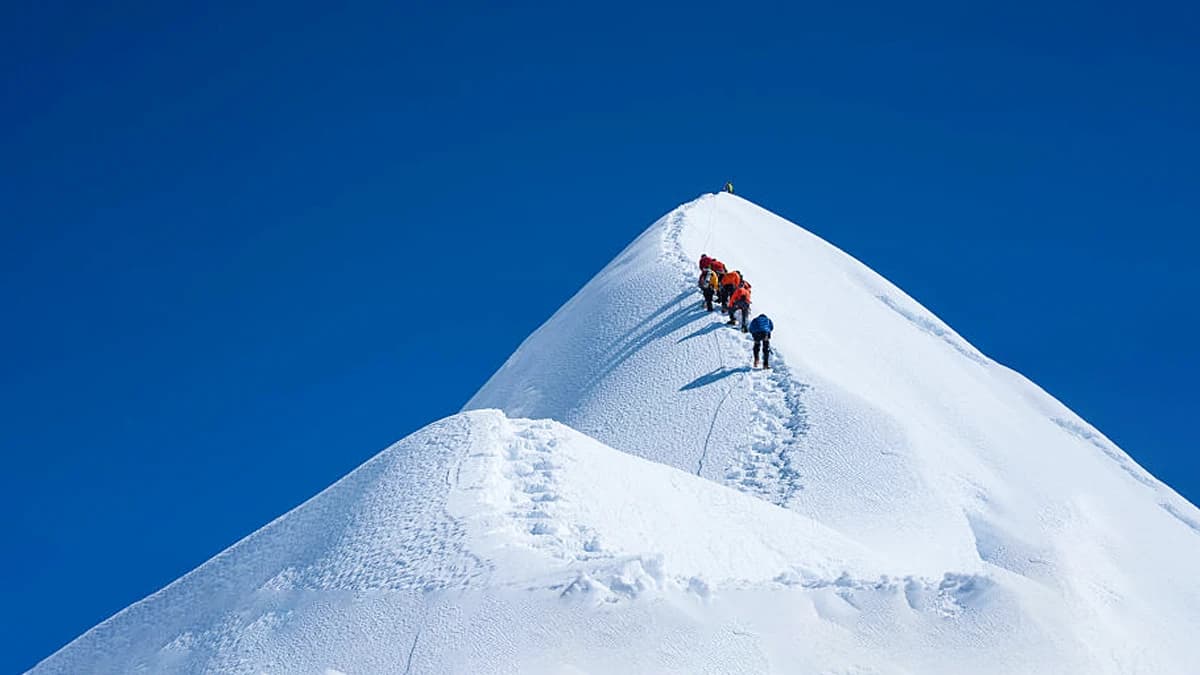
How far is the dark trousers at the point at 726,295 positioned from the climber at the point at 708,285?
1.05ft

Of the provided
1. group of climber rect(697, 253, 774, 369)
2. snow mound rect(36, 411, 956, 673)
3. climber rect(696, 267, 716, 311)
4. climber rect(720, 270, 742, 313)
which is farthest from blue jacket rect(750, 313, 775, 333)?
snow mound rect(36, 411, 956, 673)

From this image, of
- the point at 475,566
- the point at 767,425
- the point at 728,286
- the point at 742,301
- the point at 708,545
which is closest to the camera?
the point at 475,566

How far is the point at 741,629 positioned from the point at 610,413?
38.5ft

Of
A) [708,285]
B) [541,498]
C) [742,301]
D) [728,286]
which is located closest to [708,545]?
[541,498]

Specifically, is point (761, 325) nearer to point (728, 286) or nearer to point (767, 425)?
point (767, 425)

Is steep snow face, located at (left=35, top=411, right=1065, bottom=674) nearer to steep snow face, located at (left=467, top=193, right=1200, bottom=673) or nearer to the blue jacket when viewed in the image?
steep snow face, located at (left=467, top=193, right=1200, bottom=673)

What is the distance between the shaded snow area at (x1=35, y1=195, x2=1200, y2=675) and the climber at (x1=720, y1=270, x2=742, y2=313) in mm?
451

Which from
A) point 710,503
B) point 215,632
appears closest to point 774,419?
point 710,503

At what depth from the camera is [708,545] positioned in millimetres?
18047

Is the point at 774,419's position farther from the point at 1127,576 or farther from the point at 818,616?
the point at 818,616

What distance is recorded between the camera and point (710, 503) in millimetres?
19734

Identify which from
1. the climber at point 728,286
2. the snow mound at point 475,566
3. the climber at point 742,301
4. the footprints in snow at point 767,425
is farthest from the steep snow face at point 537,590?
the climber at point 728,286

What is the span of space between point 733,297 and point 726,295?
3.65ft

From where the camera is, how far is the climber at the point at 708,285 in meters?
30.5
